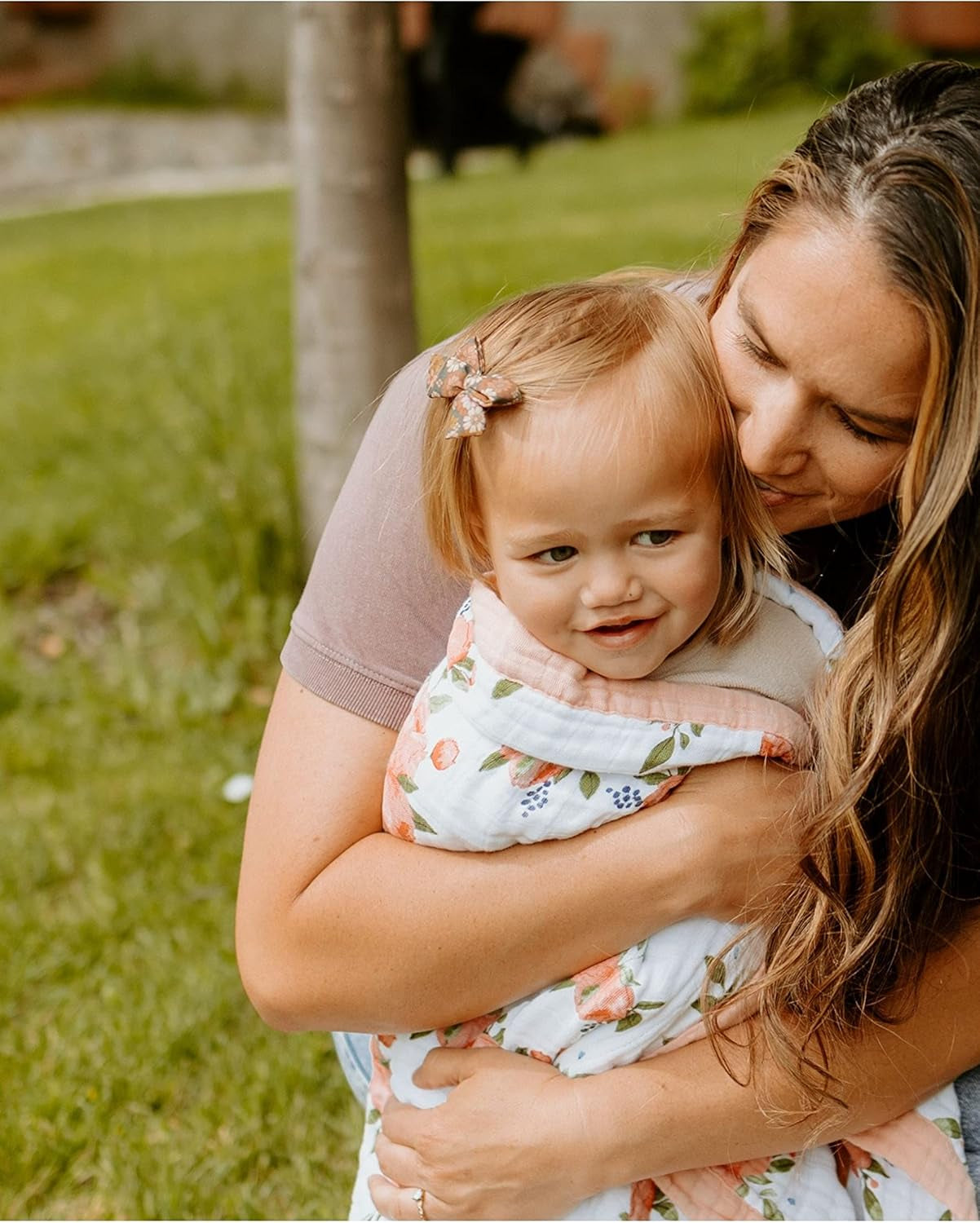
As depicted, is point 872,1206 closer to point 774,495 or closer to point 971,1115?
point 971,1115

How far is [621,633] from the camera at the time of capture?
1.60 metres

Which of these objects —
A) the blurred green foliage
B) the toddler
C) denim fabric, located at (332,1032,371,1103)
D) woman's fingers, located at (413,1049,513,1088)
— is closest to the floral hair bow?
the toddler

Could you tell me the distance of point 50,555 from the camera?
4.65m

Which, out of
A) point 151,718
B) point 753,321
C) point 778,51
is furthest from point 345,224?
point 778,51

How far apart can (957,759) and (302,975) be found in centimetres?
82

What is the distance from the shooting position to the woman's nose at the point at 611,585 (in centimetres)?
154

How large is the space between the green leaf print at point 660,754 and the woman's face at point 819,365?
0.33 meters

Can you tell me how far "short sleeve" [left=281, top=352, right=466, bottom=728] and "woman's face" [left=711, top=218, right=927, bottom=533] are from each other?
40 centimetres

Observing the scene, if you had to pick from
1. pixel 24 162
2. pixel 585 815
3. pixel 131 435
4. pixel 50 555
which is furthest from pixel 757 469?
pixel 24 162

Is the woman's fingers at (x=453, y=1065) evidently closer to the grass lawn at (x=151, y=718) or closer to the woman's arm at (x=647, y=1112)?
the woman's arm at (x=647, y=1112)

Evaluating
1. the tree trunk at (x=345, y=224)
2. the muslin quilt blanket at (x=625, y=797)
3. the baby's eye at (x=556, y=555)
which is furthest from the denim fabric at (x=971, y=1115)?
the tree trunk at (x=345, y=224)

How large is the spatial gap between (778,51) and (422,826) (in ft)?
65.2

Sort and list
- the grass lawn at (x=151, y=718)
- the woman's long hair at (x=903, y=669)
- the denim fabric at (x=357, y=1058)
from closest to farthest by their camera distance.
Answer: the woman's long hair at (x=903, y=669), the denim fabric at (x=357, y=1058), the grass lawn at (x=151, y=718)

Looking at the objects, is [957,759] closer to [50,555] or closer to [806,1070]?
[806,1070]
